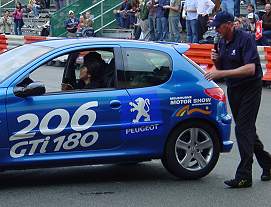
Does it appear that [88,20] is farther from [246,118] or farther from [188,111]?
[246,118]

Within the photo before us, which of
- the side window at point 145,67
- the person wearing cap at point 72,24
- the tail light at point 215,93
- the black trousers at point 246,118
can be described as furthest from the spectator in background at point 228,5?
the black trousers at point 246,118

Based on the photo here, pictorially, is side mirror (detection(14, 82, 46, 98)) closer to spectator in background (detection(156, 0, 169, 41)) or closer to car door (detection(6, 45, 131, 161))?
car door (detection(6, 45, 131, 161))

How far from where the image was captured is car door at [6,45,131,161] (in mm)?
6594

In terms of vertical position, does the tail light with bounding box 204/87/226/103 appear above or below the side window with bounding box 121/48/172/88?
below

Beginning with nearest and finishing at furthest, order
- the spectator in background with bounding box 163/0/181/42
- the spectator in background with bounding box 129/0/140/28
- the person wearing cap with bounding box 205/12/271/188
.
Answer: the person wearing cap with bounding box 205/12/271/188 → the spectator in background with bounding box 163/0/181/42 → the spectator in background with bounding box 129/0/140/28

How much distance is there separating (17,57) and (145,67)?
4.48ft

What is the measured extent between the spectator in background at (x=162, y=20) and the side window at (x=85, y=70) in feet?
50.4

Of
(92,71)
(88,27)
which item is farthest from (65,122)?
(88,27)

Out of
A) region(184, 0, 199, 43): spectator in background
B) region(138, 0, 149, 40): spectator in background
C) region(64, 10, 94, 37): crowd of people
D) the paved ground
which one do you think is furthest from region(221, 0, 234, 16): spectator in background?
the paved ground

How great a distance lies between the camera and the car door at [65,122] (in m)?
6.59

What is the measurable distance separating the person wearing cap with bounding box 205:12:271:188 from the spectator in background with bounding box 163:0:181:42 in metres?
14.9

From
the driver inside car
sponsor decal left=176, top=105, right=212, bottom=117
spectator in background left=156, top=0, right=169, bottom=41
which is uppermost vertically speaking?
the driver inside car

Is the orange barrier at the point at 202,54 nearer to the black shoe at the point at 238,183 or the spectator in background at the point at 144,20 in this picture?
the spectator in background at the point at 144,20

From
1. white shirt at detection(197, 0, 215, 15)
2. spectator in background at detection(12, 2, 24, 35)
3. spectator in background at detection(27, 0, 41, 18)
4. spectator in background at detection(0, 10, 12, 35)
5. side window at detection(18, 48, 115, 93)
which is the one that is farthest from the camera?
spectator in background at detection(27, 0, 41, 18)
